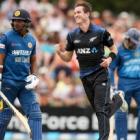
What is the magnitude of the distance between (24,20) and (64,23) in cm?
958

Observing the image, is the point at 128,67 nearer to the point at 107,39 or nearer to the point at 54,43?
the point at 107,39

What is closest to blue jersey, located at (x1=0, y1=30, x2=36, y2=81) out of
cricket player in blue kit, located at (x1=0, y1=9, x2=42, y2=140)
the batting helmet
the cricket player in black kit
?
cricket player in blue kit, located at (x1=0, y1=9, x2=42, y2=140)

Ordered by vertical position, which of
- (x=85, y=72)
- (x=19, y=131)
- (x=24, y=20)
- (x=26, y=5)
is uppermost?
(x=26, y=5)

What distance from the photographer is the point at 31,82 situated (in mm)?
12883

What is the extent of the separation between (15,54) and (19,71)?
1.02ft

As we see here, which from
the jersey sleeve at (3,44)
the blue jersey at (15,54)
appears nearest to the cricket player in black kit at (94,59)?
the blue jersey at (15,54)

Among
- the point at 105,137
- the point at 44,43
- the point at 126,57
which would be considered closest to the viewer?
the point at 105,137

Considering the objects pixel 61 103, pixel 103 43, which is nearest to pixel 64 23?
pixel 61 103

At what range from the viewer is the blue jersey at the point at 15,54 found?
42.0ft

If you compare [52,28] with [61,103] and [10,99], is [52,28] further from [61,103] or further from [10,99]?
[10,99]

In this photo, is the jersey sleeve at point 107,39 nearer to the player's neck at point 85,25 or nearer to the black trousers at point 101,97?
the player's neck at point 85,25

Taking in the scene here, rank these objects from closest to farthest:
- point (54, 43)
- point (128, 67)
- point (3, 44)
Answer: point (3, 44) → point (128, 67) → point (54, 43)

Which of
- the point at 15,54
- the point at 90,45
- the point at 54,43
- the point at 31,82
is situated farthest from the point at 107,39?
the point at 54,43

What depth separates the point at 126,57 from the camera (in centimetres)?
1497
